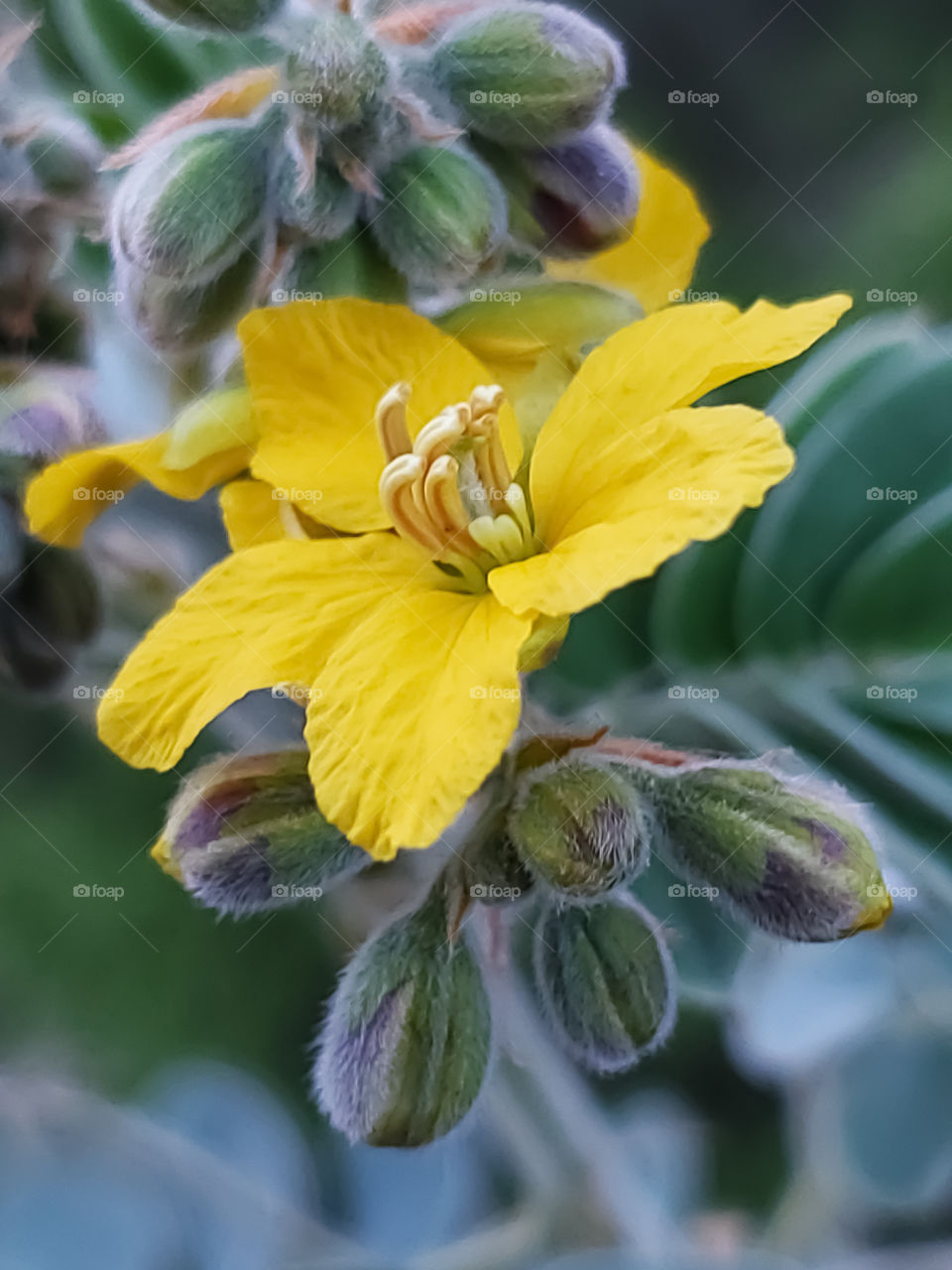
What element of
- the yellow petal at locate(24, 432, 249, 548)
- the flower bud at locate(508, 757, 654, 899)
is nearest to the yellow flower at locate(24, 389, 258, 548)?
the yellow petal at locate(24, 432, 249, 548)

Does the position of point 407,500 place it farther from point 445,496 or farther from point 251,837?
point 251,837

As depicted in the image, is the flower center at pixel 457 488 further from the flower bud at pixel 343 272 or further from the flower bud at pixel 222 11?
the flower bud at pixel 222 11

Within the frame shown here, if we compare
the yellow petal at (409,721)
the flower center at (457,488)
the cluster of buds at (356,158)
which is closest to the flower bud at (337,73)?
the cluster of buds at (356,158)

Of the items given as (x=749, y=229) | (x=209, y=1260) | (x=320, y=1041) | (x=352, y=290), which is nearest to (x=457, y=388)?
(x=352, y=290)

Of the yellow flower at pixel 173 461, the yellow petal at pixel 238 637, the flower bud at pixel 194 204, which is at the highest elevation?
the flower bud at pixel 194 204

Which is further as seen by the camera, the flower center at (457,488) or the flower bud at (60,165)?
the flower bud at (60,165)

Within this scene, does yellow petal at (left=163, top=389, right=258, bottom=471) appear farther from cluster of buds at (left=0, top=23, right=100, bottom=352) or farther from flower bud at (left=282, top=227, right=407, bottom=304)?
cluster of buds at (left=0, top=23, right=100, bottom=352)
